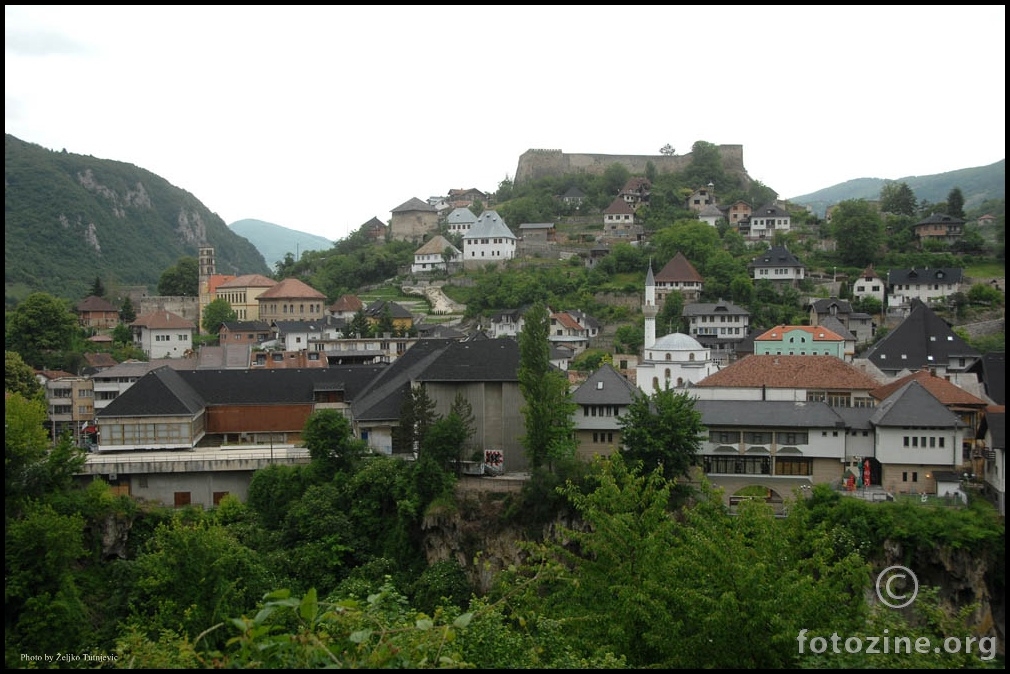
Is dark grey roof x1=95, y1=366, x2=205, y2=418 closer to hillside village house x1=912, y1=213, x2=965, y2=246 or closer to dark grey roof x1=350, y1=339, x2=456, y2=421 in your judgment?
dark grey roof x1=350, y1=339, x2=456, y2=421

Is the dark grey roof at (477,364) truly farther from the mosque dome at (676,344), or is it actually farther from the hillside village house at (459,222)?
the hillside village house at (459,222)

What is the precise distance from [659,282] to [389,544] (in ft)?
A: 116

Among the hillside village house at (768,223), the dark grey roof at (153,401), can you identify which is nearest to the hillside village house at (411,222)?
the hillside village house at (768,223)

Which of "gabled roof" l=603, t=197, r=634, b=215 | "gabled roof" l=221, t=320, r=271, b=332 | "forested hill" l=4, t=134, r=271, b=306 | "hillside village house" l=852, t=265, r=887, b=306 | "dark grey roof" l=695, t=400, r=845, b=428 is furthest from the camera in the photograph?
"forested hill" l=4, t=134, r=271, b=306

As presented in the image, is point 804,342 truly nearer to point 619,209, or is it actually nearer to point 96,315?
point 619,209

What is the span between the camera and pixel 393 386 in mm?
33812

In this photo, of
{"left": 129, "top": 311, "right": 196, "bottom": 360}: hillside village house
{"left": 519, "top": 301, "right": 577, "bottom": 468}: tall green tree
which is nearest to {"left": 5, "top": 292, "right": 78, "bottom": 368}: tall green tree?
{"left": 129, "top": 311, "right": 196, "bottom": 360}: hillside village house

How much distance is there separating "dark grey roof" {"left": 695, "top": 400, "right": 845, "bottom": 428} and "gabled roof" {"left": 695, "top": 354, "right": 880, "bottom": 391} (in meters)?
4.26

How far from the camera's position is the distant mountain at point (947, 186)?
19.0 meters

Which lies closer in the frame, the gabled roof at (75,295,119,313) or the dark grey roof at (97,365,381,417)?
the dark grey roof at (97,365,381,417)

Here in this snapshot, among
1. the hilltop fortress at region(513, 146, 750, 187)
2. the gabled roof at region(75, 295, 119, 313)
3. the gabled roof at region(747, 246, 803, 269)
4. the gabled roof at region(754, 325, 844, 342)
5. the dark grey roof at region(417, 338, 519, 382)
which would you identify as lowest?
the dark grey roof at region(417, 338, 519, 382)

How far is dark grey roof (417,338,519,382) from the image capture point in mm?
29828

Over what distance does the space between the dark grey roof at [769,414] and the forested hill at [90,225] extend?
183ft

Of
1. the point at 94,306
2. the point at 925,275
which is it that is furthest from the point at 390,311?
the point at 925,275
